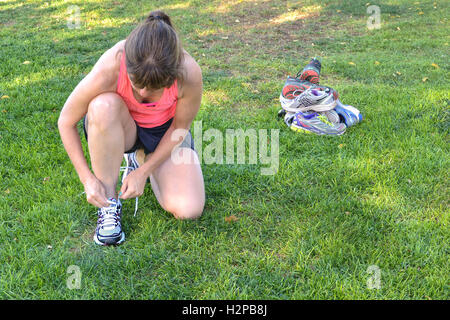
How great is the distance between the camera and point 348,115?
3.20 meters

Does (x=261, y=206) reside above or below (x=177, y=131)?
below

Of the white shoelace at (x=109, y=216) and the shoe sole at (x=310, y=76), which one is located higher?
the shoe sole at (x=310, y=76)

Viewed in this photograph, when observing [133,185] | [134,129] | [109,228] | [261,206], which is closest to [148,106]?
[134,129]

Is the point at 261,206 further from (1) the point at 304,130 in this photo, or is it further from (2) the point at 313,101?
(2) the point at 313,101

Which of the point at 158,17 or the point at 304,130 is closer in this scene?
the point at 158,17

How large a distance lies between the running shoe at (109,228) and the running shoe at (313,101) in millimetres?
1708

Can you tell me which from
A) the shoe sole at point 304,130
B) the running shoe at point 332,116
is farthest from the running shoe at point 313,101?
the shoe sole at point 304,130

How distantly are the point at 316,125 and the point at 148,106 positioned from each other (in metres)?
1.50

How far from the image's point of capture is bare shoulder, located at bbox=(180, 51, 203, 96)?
1.98 metres

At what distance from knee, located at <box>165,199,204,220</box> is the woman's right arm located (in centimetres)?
34

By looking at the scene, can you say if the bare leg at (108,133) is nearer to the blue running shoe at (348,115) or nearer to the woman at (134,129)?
the woman at (134,129)

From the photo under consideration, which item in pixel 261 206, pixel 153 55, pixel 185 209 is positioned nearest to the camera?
pixel 153 55

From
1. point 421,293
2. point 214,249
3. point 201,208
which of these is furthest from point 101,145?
point 421,293

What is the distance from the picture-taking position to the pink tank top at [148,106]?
6.47 ft
